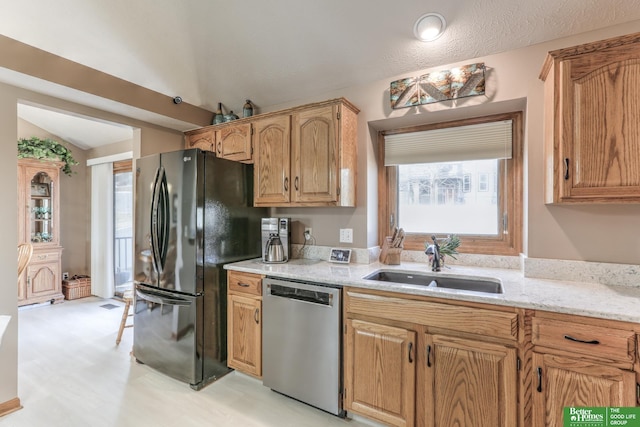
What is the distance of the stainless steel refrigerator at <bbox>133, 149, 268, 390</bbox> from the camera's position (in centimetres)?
228

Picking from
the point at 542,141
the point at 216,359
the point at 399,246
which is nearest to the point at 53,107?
the point at 216,359

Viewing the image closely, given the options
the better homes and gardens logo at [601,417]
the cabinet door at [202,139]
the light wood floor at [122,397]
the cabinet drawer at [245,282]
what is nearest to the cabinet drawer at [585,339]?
the better homes and gardens logo at [601,417]

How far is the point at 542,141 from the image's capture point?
1.94m

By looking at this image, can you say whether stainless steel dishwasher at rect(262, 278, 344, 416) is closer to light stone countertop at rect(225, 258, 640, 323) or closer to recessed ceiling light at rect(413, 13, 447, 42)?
light stone countertop at rect(225, 258, 640, 323)

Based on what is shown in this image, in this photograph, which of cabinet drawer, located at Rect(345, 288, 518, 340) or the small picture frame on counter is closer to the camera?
cabinet drawer, located at Rect(345, 288, 518, 340)

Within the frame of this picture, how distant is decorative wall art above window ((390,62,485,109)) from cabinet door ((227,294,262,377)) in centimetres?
192

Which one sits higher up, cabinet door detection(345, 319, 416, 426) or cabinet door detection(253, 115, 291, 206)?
cabinet door detection(253, 115, 291, 206)

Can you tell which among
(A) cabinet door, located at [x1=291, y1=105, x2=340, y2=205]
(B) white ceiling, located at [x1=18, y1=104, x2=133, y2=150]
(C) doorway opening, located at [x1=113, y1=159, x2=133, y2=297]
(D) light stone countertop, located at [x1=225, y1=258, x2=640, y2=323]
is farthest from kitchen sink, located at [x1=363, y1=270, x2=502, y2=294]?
(C) doorway opening, located at [x1=113, y1=159, x2=133, y2=297]

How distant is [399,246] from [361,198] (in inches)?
19.8

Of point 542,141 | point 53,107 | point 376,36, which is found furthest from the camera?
point 53,107

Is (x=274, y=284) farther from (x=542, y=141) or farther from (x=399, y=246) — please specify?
(x=542, y=141)

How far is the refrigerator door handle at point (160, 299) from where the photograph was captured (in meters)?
2.32

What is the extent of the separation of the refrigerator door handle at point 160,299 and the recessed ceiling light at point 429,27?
2.54m

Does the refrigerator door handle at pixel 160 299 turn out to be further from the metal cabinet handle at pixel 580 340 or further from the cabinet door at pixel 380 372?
the metal cabinet handle at pixel 580 340
